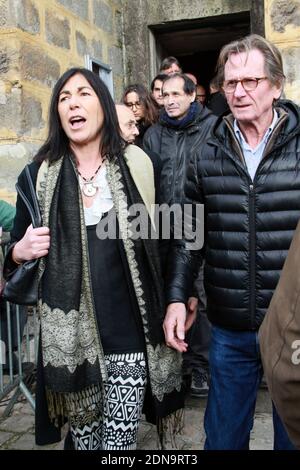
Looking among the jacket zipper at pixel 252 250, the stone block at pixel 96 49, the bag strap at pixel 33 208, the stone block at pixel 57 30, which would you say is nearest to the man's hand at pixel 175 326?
the jacket zipper at pixel 252 250

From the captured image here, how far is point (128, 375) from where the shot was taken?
7.43 feet

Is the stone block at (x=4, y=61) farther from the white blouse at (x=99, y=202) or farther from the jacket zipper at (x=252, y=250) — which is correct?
the jacket zipper at (x=252, y=250)

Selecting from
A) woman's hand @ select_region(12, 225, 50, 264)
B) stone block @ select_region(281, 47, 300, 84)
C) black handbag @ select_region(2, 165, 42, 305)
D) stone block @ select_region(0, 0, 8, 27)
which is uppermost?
stone block @ select_region(0, 0, 8, 27)

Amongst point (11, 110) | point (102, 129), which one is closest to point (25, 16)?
point (11, 110)

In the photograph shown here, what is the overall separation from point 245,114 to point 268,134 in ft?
0.40

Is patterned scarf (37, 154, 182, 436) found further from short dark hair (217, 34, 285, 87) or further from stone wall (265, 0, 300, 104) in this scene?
stone wall (265, 0, 300, 104)

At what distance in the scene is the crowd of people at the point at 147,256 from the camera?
84.4 inches

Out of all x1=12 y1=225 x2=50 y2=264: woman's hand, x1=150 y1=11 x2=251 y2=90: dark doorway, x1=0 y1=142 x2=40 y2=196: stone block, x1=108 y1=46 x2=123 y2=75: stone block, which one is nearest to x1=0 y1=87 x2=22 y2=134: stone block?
x1=0 y1=142 x2=40 y2=196: stone block

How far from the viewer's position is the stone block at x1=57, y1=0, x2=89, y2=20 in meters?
5.14

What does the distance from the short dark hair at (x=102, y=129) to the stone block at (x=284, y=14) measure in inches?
87.2

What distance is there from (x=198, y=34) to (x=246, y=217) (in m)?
5.30

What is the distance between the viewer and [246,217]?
214 cm

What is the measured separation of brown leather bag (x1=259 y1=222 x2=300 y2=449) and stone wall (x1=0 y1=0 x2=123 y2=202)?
364 centimetres

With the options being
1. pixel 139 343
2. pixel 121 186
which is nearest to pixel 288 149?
pixel 121 186
